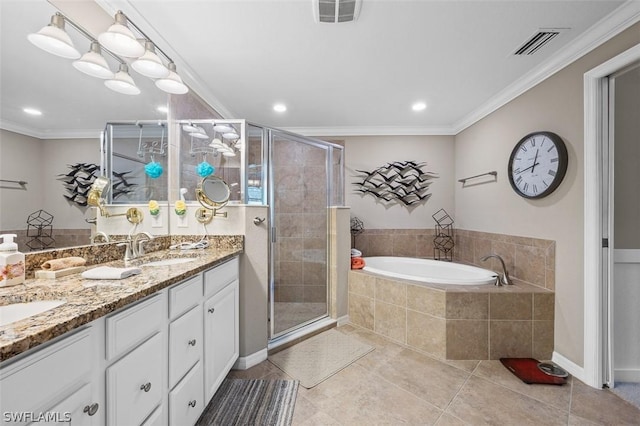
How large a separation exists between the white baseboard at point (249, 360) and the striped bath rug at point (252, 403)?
0.14 m

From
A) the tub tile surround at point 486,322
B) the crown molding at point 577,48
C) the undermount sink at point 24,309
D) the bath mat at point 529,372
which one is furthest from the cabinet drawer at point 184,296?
the crown molding at point 577,48

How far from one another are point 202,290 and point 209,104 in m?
1.96

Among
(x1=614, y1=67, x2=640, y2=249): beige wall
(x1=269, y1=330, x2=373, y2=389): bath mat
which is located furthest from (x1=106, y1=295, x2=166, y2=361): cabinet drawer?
(x1=614, y1=67, x2=640, y2=249): beige wall

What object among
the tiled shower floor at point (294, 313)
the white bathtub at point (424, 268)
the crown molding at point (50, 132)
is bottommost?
the tiled shower floor at point (294, 313)

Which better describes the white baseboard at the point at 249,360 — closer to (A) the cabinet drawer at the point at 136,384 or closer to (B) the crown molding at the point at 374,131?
(A) the cabinet drawer at the point at 136,384

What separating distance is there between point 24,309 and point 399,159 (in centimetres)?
361

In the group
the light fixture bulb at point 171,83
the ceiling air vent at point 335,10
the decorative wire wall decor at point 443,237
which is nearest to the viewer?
the ceiling air vent at point 335,10

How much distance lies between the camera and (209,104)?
2523 millimetres

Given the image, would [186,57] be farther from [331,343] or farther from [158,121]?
[331,343]

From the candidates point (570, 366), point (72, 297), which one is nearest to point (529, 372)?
point (570, 366)

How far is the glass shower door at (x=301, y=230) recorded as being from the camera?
2.59 m

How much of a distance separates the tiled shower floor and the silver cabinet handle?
5.42 ft

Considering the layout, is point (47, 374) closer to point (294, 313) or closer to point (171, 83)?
point (171, 83)

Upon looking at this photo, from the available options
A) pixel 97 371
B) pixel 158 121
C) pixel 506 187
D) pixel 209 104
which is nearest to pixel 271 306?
pixel 97 371
